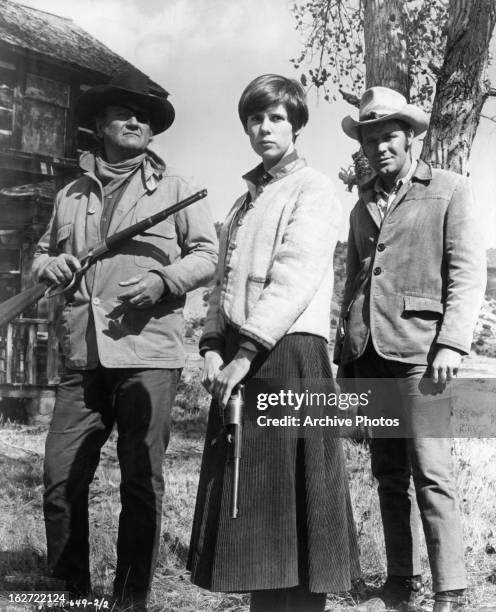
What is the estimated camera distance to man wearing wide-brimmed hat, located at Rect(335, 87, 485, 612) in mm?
2770

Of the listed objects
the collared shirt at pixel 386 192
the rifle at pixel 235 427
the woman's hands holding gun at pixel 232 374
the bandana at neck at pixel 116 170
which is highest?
the bandana at neck at pixel 116 170

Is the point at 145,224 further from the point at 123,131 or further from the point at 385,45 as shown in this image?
the point at 385,45

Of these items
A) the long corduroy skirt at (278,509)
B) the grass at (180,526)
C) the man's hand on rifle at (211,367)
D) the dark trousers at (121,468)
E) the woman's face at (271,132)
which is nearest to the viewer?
the long corduroy skirt at (278,509)

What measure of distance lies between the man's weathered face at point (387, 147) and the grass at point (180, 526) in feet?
6.15

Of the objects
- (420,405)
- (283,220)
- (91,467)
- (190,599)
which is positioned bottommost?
(190,599)

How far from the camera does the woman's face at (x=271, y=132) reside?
2525 millimetres

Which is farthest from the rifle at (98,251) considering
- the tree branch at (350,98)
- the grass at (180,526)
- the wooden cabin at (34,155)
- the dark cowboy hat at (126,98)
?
the wooden cabin at (34,155)

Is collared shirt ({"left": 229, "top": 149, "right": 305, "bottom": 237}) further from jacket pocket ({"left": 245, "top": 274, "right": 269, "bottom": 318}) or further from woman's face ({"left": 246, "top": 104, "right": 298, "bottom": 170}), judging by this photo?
jacket pocket ({"left": 245, "top": 274, "right": 269, "bottom": 318})

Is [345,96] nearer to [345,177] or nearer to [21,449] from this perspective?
[345,177]

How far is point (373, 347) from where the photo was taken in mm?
2961

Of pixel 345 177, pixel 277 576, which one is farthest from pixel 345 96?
pixel 277 576

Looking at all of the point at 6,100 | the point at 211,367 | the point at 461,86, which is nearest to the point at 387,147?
the point at 211,367

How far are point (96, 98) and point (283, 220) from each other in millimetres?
1160

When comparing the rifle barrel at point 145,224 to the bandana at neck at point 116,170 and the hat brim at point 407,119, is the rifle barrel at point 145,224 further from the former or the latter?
the hat brim at point 407,119
